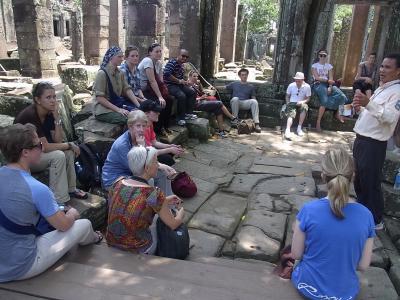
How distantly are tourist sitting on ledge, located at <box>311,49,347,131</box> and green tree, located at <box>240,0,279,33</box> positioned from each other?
16.5 m

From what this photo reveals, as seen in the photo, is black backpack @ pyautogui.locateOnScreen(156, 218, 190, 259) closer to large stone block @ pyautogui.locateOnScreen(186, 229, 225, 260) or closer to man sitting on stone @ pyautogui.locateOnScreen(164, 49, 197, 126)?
large stone block @ pyautogui.locateOnScreen(186, 229, 225, 260)

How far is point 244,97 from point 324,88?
177 centimetres

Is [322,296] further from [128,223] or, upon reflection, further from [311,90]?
[311,90]

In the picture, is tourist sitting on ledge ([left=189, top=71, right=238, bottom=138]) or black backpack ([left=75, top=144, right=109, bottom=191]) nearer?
black backpack ([left=75, top=144, right=109, bottom=191])

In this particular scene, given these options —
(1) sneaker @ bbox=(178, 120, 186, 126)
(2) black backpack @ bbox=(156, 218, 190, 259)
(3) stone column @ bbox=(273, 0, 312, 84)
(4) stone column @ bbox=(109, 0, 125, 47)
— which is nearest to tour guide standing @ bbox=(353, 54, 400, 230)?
(2) black backpack @ bbox=(156, 218, 190, 259)

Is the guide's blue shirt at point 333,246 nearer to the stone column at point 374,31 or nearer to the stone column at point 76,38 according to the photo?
the stone column at point 374,31

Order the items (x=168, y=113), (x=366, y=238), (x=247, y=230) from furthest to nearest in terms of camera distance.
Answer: (x=168, y=113)
(x=247, y=230)
(x=366, y=238)

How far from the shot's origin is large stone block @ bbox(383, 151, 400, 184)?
4080 mm

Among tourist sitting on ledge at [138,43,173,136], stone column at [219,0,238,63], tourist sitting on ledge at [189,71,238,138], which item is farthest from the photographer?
stone column at [219,0,238,63]

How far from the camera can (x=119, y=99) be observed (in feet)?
17.4

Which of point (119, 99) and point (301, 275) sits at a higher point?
point (119, 99)

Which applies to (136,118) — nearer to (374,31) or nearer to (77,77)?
(77,77)

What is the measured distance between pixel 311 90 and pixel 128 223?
6770 millimetres

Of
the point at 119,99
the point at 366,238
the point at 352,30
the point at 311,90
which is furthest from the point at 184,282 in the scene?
the point at 352,30
